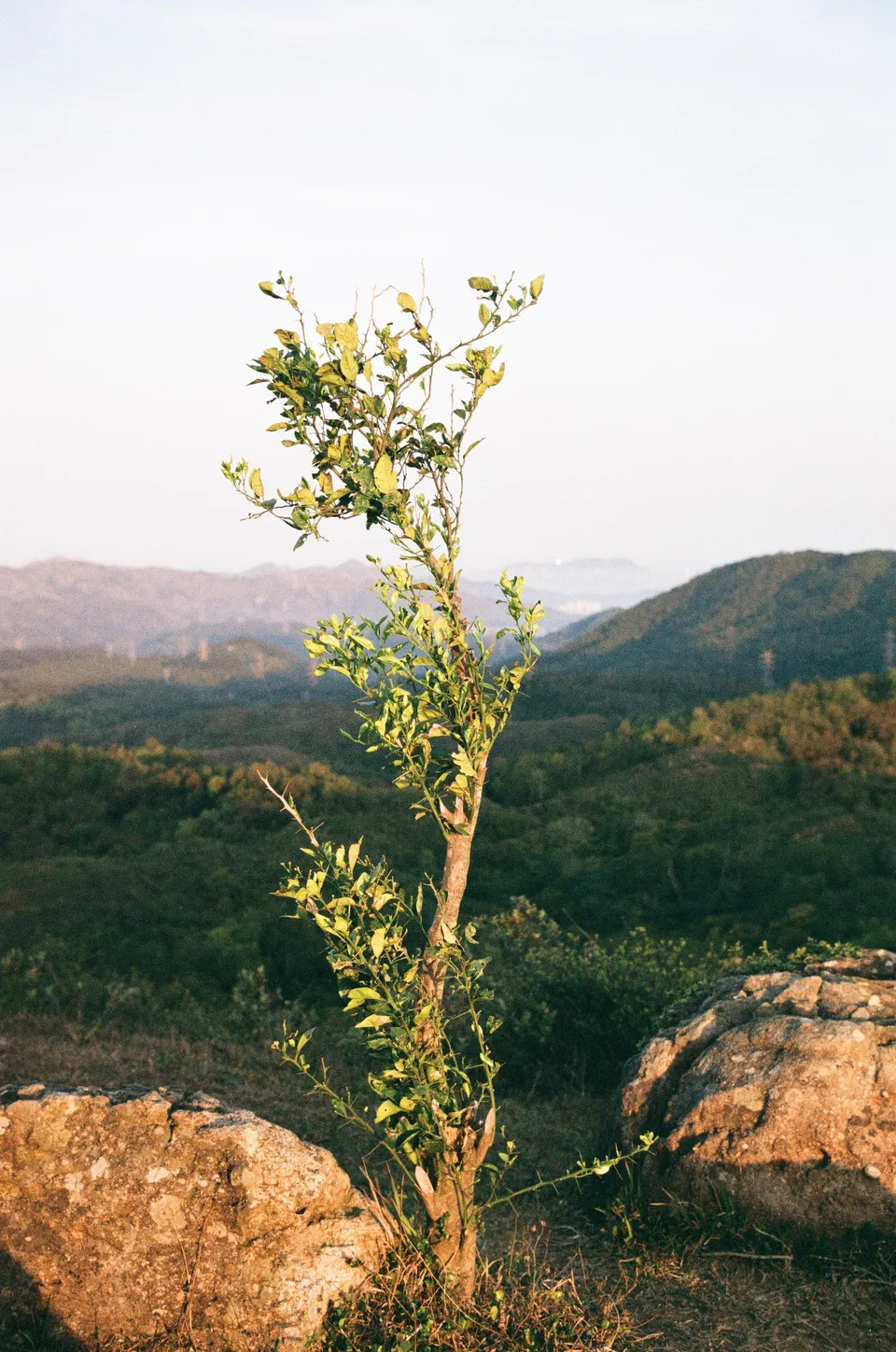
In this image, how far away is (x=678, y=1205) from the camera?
6.66m

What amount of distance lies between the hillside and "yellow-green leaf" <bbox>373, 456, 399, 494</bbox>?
56885 mm

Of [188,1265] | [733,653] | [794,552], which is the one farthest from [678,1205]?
[794,552]

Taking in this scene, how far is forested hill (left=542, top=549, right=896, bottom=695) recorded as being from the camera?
8506cm

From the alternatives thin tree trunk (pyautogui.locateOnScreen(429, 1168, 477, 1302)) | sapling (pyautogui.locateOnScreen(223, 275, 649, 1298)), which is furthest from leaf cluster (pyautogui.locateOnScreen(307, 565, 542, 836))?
thin tree trunk (pyautogui.locateOnScreen(429, 1168, 477, 1302))

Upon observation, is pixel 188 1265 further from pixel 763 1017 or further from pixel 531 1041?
pixel 531 1041

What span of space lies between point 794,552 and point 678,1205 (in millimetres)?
138471

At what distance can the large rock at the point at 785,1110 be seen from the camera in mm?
6363

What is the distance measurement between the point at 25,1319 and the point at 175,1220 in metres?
0.82

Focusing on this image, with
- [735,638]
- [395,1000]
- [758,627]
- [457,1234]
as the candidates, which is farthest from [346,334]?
[758,627]

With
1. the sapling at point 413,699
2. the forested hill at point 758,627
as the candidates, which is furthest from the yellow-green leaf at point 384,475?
the forested hill at point 758,627

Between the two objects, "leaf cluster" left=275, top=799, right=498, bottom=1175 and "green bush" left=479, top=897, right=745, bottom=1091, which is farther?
"green bush" left=479, top=897, right=745, bottom=1091

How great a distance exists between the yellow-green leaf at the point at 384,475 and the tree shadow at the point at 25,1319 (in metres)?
4.53

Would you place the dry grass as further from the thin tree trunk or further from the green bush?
the green bush

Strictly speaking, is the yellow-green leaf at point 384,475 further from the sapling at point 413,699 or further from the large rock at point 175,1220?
the large rock at point 175,1220
